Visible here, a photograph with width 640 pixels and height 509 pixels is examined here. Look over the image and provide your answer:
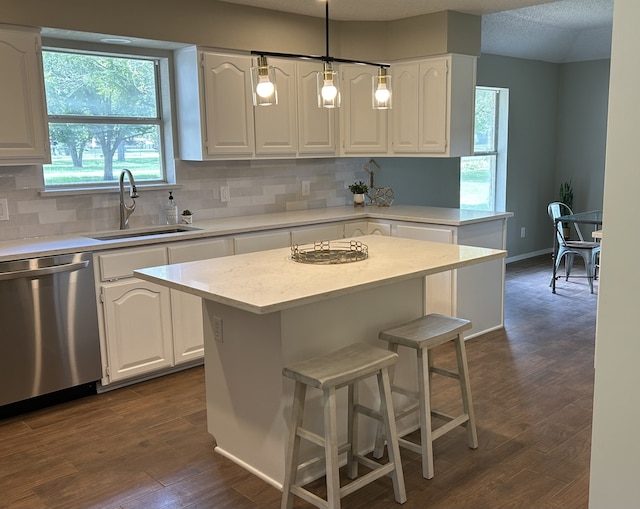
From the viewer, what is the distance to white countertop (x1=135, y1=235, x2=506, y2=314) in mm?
2291

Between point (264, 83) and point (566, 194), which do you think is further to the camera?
point (566, 194)

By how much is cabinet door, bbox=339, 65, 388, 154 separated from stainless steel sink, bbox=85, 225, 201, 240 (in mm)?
1609

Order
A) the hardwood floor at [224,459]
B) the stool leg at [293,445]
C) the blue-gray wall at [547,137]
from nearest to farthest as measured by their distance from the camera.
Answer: the stool leg at [293,445] → the hardwood floor at [224,459] → the blue-gray wall at [547,137]

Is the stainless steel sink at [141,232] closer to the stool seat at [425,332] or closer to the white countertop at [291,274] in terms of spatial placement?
the white countertop at [291,274]

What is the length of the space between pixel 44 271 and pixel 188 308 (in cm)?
94

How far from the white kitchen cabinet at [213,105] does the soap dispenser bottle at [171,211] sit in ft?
1.11

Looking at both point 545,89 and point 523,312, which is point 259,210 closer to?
point 523,312

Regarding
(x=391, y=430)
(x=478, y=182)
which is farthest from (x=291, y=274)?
(x=478, y=182)

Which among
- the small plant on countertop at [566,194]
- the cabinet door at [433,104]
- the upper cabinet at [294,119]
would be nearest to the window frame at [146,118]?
the upper cabinet at [294,119]

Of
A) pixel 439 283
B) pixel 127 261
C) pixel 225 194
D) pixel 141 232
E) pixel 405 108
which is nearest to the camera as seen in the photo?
pixel 127 261

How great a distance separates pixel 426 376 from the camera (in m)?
2.67

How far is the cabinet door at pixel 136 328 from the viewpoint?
3.67 metres

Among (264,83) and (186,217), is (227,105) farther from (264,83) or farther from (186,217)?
(264,83)

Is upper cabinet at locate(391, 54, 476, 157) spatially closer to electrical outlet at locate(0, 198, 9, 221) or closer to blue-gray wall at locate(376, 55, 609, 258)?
blue-gray wall at locate(376, 55, 609, 258)
